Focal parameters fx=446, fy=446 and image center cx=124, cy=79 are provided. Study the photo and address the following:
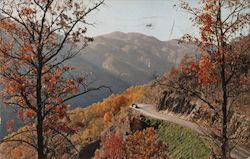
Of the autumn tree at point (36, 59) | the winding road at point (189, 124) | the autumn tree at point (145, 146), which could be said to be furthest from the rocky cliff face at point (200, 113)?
the autumn tree at point (36, 59)

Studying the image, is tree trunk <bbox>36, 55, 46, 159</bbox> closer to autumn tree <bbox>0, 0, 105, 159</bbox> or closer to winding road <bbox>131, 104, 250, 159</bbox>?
autumn tree <bbox>0, 0, 105, 159</bbox>

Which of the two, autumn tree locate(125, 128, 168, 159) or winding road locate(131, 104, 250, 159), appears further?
autumn tree locate(125, 128, 168, 159)

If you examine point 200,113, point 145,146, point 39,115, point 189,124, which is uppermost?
point 39,115

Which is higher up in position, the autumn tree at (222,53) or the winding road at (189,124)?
the autumn tree at (222,53)

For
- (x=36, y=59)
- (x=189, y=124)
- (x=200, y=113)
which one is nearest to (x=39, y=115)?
(x=36, y=59)

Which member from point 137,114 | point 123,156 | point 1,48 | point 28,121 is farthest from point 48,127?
point 137,114

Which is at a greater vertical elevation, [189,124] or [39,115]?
[39,115]

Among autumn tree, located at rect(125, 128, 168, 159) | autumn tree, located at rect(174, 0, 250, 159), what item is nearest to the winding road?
autumn tree, located at rect(125, 128, 168, 159)

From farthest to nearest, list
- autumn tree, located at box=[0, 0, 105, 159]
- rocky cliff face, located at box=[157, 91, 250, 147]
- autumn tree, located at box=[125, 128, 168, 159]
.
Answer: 1. autumn tree, located at box=[125, 128, 168, 159]
2. rocky cliff face, located at box=[157, 91, 250, 147]
3. autumn tree, located at box=[0, 0, 105, 159]

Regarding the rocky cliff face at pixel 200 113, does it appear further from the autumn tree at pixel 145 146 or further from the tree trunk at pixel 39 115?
the tree trunk at pixel 39 115

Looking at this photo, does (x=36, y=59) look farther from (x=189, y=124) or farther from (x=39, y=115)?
(x=189, y=124)

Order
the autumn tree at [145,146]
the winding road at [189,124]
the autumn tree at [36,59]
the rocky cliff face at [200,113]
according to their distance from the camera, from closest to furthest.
A: 1. the autumn tree at [36,59]
2. the winding road at [189,124]
3. the rocky cliff face at [200,113]
4. the autumn tree at [145,146]
